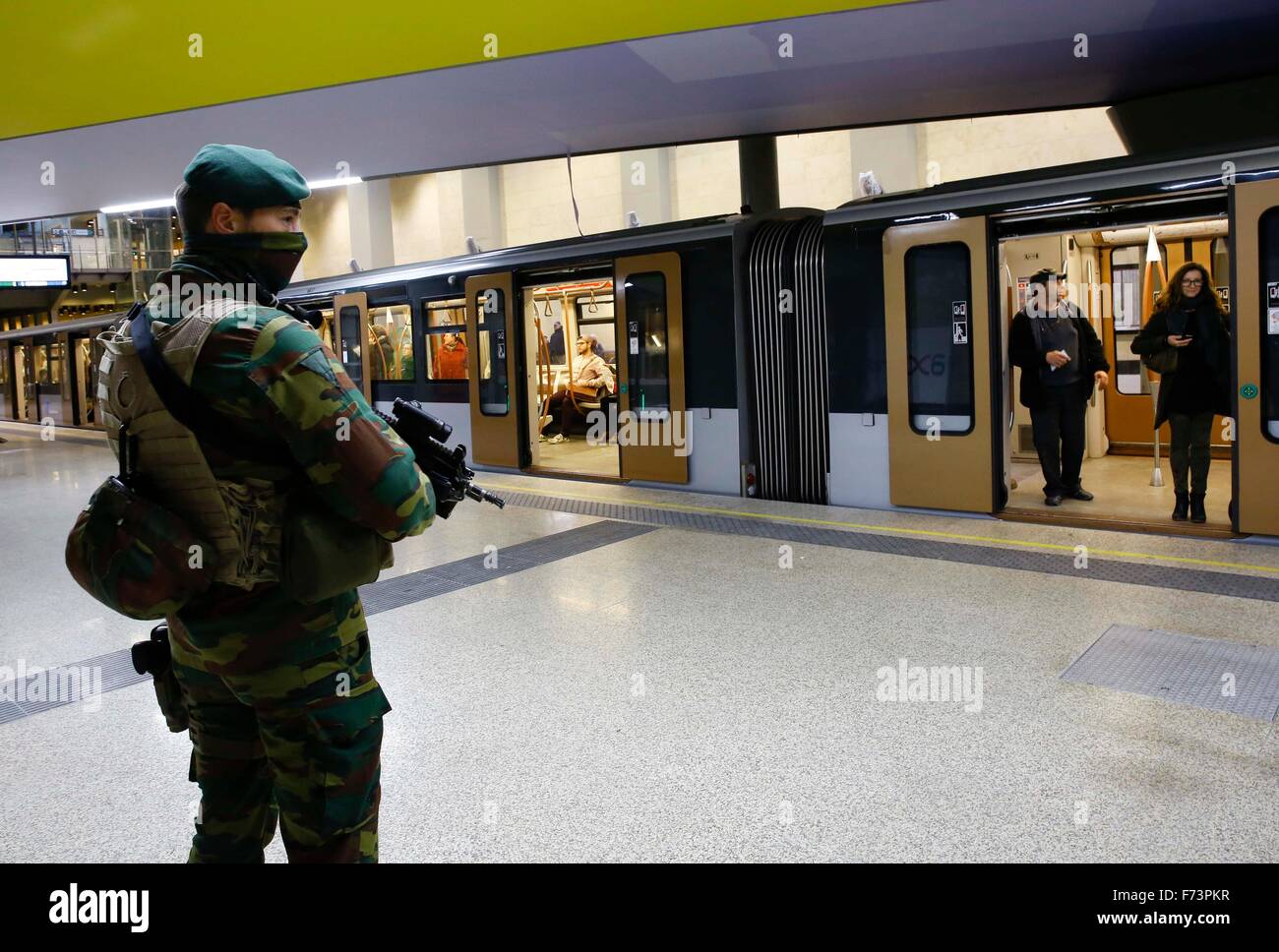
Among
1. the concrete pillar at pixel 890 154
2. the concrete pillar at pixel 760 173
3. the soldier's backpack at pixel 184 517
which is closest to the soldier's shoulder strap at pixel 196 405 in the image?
the soldier's backpack at pixel 184 517

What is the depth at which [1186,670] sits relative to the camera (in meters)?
3.96

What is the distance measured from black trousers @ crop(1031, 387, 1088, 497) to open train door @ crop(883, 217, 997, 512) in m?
0.83

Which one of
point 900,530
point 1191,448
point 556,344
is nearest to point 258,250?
point 900,530

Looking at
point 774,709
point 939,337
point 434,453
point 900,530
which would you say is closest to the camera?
point 434,453

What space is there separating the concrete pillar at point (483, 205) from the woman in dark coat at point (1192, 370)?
14.9 metres

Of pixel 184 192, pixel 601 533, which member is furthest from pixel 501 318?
pixel 184 192

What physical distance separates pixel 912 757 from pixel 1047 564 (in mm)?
2909

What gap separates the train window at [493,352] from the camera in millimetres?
10484

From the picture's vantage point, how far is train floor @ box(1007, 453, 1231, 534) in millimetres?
6910

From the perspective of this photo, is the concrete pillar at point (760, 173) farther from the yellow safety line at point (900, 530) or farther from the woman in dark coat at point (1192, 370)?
the woman in dark coat at point (1192, 370)

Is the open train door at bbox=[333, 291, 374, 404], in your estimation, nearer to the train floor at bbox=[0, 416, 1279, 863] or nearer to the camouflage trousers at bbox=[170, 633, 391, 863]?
the train floor at bbox=[0, 416, 1279, 863]

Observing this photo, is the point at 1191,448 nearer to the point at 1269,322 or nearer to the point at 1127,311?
the point at 1269,322

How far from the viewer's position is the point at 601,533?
7273mm

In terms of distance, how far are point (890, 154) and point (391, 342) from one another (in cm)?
744
